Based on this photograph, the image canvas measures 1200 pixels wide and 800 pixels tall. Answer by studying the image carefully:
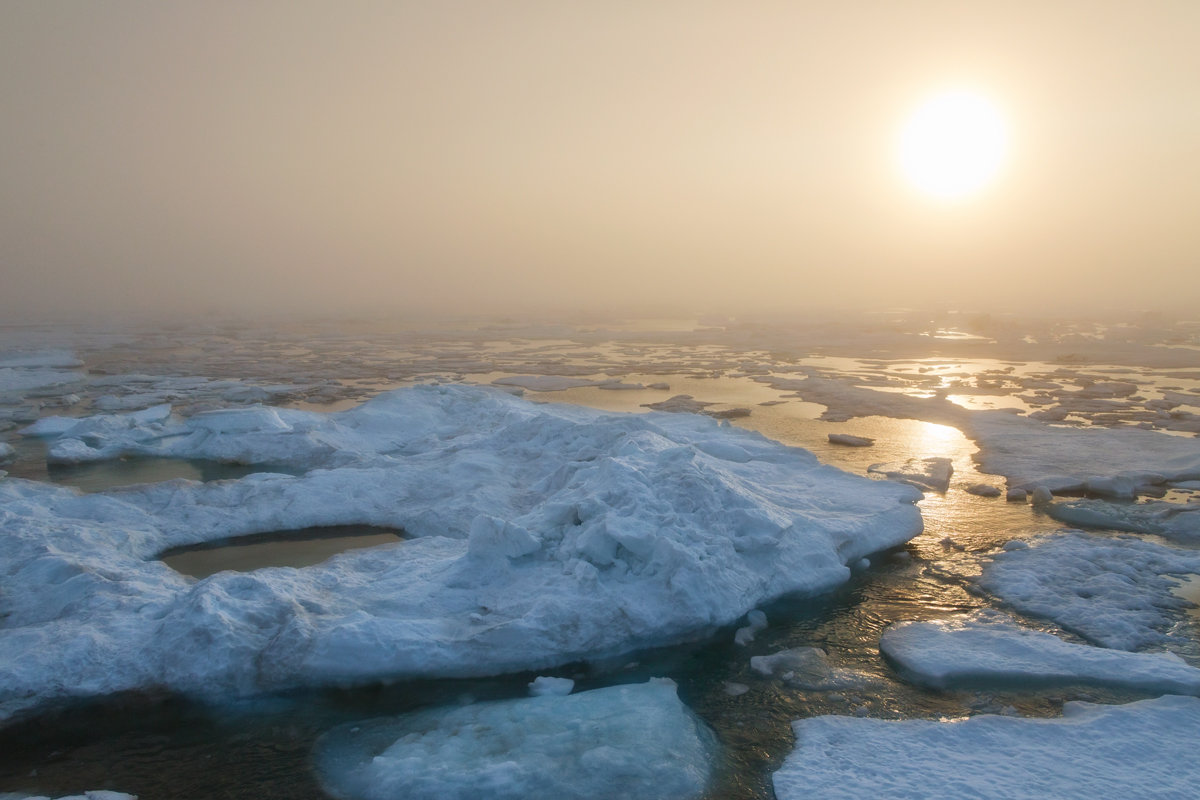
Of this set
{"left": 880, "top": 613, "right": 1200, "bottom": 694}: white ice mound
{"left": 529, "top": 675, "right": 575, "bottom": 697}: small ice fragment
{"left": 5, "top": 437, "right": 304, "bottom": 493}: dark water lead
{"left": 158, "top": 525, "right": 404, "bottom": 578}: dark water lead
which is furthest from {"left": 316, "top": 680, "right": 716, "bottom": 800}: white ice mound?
{"left": 5, "top": 437, "right": 304, "bottom": 493}: dark water lead

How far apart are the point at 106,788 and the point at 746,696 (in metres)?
4.72

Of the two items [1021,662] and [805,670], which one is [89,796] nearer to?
[805,670]

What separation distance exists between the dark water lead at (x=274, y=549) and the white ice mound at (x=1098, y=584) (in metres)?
7.41

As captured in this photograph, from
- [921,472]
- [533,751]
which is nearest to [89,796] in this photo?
[533,751]

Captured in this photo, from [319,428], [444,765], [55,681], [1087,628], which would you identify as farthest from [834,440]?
[55,681]

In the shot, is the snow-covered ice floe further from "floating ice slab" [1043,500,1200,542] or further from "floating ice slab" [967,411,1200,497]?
"floating ice slab" [967,411,1200,497]

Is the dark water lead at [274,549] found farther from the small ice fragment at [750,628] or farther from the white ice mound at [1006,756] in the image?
the white ice mound at [1006,756]

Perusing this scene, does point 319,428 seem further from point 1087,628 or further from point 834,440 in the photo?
point 1087,628

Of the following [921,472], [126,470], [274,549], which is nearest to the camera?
[274,549]

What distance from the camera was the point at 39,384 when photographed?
22.4 m

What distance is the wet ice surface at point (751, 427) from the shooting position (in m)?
5.34

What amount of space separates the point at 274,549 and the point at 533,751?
551 centimetres

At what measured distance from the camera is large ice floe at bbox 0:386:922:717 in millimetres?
6078

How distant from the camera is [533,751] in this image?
5.10m
